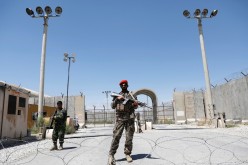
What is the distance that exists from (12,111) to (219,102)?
66.4ft

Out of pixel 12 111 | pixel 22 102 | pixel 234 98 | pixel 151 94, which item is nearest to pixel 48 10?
pixel 22 102

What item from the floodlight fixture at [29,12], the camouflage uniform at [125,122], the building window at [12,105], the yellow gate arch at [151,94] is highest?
the floodlight fixture at [29,12]

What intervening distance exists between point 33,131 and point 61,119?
840 centimetres

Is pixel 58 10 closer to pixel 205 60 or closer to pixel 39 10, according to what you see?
pixel 39 10

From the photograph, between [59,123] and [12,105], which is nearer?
[59,123]

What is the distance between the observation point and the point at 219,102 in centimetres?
2336

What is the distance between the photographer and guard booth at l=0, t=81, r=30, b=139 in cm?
916

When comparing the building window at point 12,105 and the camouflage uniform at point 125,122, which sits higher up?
the building window at point 12,105

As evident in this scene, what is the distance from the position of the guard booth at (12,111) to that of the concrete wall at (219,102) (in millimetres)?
13241

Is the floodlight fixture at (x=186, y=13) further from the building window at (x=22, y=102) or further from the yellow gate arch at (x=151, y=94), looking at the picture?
the building window at (x=22, y=102)

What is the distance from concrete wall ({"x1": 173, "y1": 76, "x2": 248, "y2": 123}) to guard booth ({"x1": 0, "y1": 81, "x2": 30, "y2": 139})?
1324 centimetres

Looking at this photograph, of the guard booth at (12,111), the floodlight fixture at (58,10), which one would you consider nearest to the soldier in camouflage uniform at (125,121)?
the guard booth at (12,111)

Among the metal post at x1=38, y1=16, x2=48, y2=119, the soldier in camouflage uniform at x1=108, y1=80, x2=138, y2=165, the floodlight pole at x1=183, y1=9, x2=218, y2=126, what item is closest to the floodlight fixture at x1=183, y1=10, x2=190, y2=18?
the floodlight pole at x1=183, y1=9, x2=218, y2=126

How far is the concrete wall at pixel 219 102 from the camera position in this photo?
1870 centimetres
